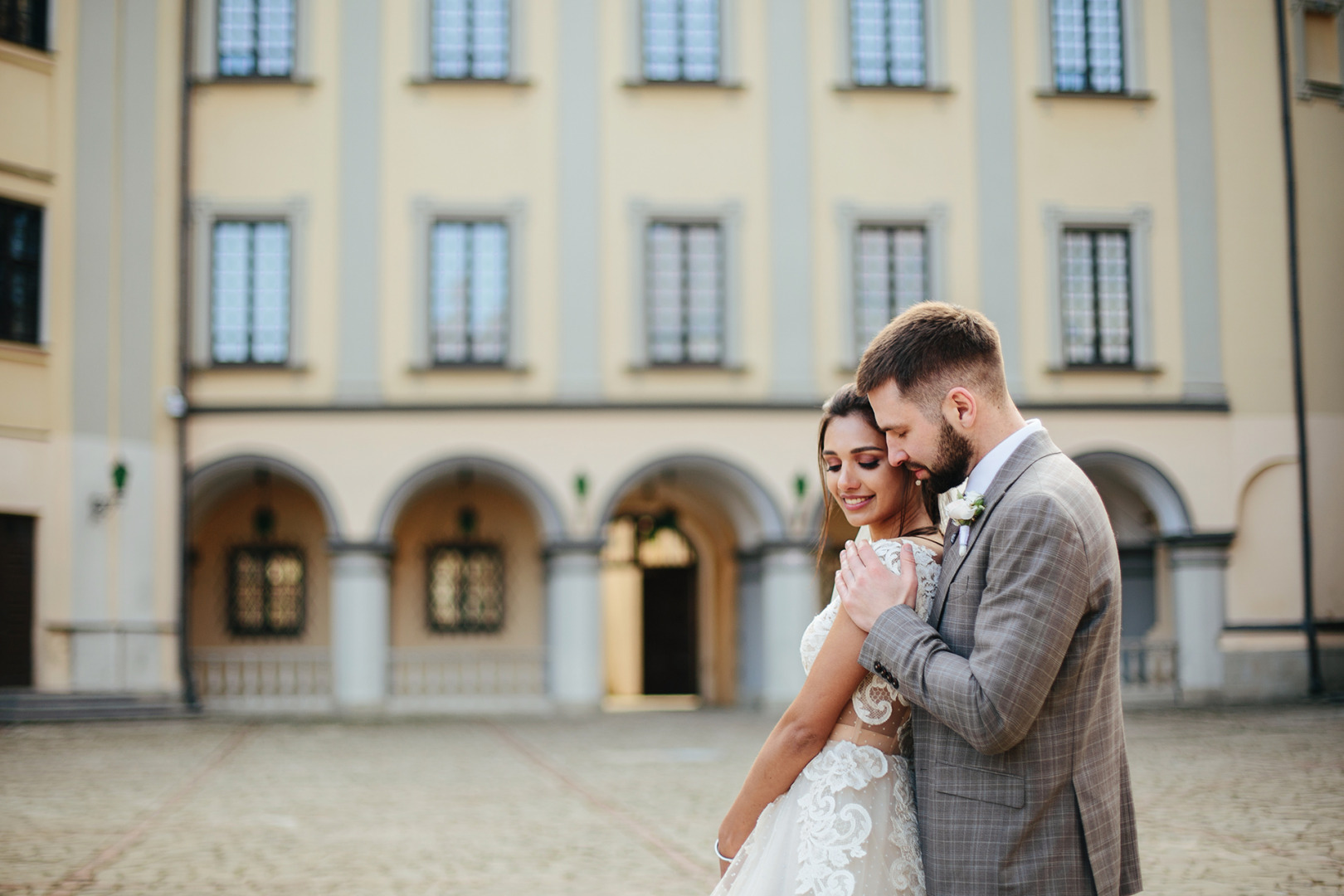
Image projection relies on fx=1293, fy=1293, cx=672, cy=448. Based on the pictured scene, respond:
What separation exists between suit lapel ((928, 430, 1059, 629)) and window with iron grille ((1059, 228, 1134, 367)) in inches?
722

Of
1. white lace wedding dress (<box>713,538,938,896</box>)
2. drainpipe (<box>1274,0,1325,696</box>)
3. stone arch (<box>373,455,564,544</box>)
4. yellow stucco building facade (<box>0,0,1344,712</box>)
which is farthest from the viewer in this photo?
drainpipe (<box>1274,0,1325,696</box>)

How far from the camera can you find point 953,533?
2.79 metres

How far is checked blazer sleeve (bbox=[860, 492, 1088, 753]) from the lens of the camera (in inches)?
96.3

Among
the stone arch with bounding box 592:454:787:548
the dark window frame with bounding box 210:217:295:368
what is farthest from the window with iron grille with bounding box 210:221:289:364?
the stone arch with bounding box 592:454:787:548

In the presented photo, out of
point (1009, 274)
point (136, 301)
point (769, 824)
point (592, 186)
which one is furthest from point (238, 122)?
point (769, 824)

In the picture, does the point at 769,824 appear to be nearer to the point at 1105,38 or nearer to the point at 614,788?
the point at 614,788

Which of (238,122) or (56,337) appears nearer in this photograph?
(56,337)

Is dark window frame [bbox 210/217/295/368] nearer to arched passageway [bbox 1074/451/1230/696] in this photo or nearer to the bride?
arched passageway [bbox 1074/451/1230/696]

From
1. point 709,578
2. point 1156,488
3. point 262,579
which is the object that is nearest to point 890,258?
point 1156,488

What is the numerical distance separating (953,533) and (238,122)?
19008mm

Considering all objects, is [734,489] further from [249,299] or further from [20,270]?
[20,270]

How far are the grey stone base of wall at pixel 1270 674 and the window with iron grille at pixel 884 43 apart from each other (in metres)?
10.2

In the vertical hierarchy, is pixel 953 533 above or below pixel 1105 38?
below

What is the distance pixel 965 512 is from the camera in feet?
8.82
